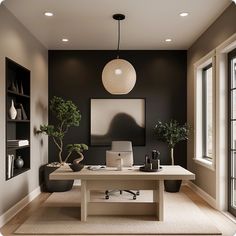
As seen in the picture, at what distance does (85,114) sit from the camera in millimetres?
6730

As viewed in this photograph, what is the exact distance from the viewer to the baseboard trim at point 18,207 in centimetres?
407

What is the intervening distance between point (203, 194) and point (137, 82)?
2723 mm

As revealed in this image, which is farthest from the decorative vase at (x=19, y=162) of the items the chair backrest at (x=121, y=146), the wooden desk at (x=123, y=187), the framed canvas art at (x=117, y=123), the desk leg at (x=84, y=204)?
the framed canvas art at (x=117, y=123)

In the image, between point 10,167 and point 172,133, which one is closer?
point 10,167

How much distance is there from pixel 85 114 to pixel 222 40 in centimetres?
336

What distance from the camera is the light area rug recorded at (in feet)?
12.1

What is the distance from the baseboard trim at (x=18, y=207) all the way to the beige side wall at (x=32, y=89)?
62 millimetres

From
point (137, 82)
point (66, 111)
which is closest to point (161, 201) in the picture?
point (66, 111)

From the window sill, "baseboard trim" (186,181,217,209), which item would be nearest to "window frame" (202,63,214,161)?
the window sill

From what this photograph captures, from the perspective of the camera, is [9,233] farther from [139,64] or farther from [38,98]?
[139,64]

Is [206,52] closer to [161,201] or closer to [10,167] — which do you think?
[161,201]

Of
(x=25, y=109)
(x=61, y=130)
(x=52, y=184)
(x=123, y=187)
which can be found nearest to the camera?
(x=123, y=187)

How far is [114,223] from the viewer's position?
4.00m

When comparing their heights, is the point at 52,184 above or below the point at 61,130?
below
